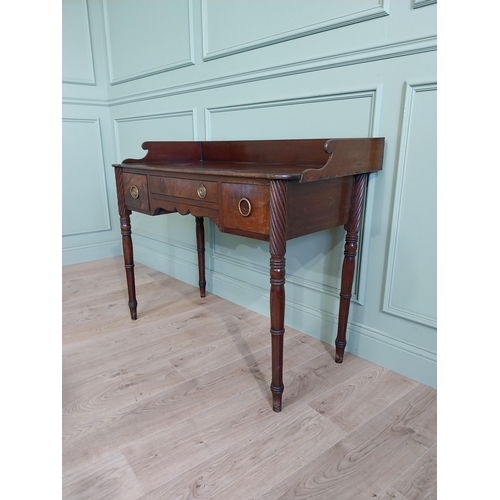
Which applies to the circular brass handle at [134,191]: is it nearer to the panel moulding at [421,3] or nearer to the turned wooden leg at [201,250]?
the turned wooden leg at [201,250]

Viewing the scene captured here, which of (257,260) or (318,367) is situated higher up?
(257,260)

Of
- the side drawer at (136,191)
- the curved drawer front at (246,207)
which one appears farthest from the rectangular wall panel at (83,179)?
the curved drawer front at (246,207)

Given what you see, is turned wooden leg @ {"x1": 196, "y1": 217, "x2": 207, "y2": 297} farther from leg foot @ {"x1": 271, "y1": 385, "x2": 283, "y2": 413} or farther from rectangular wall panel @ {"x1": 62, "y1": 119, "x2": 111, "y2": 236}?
rectangular wall panel @ {"x1": 62, "y1": 119, "x2": 111, "y2": 236}

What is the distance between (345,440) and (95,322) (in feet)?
4.24

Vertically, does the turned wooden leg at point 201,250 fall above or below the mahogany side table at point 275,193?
below

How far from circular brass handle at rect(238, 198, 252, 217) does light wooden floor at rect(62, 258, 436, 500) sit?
0.63 m

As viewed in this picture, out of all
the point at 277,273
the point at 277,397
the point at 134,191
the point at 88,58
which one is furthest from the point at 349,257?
the point at 88,58

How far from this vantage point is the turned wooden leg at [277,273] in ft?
3.36

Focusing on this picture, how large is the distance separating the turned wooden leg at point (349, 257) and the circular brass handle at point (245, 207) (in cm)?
43

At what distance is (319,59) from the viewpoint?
142 cm

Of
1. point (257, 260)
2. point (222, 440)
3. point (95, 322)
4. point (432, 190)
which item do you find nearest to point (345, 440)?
point (222, 440)
